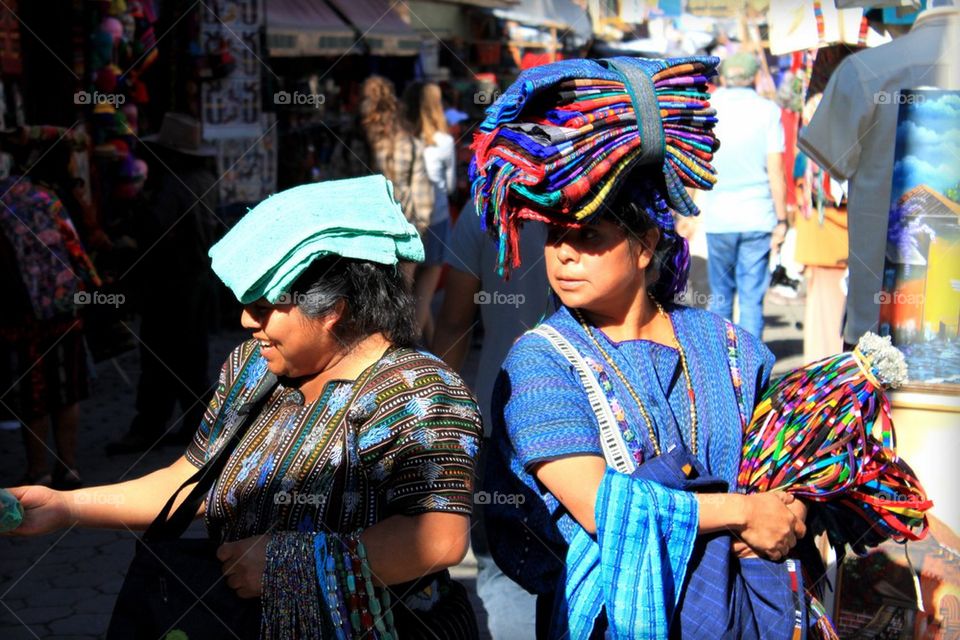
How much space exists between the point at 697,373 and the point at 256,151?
760 cm

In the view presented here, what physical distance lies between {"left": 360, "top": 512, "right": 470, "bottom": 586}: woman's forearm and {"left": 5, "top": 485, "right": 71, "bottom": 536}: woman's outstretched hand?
0.63 m

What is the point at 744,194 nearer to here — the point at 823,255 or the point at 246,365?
the point at 823,255

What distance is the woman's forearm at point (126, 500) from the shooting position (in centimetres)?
228

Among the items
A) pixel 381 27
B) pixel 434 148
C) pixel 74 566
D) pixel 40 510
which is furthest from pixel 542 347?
pixel 381 27

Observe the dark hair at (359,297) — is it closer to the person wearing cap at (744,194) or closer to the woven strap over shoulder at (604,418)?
the woven strap over shoulder at (604,418)

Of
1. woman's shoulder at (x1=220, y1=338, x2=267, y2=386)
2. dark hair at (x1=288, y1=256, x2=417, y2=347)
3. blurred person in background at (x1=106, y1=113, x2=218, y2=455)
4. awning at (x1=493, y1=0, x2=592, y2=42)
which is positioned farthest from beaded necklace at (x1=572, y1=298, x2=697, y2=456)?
awning at (x1=493, y1=0, x2=592, y2=42)

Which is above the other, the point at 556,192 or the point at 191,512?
the point at 556,192

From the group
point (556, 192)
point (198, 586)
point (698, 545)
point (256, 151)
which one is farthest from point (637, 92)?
point (256, 151)

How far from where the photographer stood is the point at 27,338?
5488 mm

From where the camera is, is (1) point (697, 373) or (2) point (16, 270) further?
(2) point (16, 270)

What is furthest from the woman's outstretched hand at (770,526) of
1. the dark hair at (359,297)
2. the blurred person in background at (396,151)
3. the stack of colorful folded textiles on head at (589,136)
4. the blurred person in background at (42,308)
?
the blurred person in background at (396,151)

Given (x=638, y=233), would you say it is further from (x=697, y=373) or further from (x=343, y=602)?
(x=343, y=602)

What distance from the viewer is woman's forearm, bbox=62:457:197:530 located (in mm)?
2277

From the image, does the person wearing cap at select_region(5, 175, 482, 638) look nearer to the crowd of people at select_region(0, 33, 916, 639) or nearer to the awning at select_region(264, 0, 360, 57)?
the crowd of people at select_region(0, 33, 916, 639)
